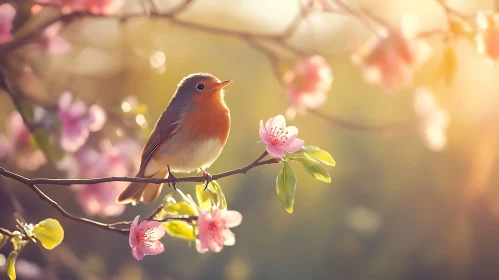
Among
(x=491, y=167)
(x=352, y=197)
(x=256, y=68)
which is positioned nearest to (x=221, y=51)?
(x=256, y=68)

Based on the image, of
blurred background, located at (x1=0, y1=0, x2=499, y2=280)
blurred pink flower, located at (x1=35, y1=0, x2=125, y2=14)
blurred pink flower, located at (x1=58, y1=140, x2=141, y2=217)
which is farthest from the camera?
blurred background, located at (x1=0, y1=0, x2=499, y2=280)

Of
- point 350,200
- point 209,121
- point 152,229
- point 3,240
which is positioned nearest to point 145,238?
point 152,229

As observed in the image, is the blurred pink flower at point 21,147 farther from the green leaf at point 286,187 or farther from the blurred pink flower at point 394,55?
the green leaf at point 286,187

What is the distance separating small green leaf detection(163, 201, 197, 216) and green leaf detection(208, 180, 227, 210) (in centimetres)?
8

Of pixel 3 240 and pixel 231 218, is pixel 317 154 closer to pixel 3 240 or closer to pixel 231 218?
pixel 231 218

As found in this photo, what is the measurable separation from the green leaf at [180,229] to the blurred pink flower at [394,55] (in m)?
1.01

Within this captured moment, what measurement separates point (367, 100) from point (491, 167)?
1204 millimetres

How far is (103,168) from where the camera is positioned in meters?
2.44

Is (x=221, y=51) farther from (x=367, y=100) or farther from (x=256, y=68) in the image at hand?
(x=367, y=100)

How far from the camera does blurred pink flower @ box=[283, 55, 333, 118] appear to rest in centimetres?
250

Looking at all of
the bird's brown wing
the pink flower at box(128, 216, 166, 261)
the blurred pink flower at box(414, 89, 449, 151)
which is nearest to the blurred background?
the blurred pink flower at box(414, 89, 449, 151)

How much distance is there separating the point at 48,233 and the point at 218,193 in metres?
0.37

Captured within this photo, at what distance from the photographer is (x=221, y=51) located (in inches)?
219

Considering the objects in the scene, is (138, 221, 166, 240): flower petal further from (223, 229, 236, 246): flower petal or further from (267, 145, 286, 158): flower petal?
(267, 145, 286, 158): flower petal
